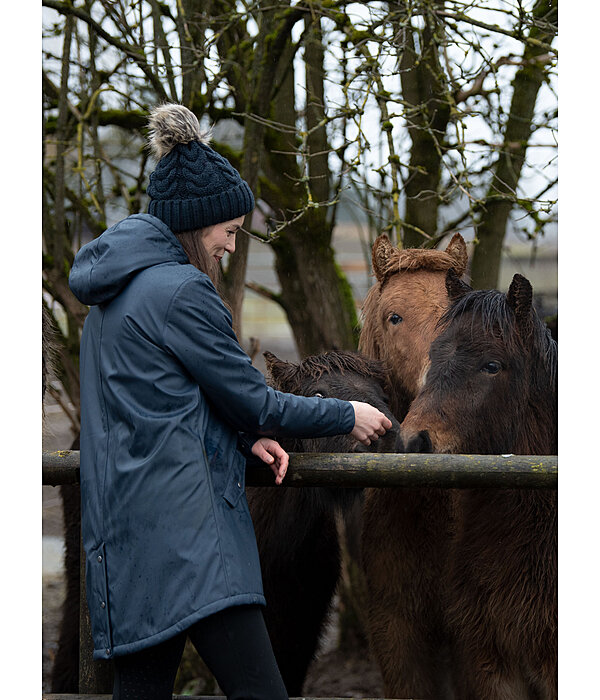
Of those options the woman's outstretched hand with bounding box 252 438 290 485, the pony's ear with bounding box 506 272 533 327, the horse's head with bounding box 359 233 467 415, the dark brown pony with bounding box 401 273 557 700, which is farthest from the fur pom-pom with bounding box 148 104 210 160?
the horse's head with bounding box 359 233 467 415

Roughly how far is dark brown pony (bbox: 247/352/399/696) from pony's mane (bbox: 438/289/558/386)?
0.48 metres

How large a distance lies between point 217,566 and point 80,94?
13.7ft

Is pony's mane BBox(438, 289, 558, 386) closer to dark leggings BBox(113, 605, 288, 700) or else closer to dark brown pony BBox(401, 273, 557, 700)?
dark brown pony BBox(401, 273, 557, 700)

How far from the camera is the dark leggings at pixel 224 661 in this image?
1.96 meters

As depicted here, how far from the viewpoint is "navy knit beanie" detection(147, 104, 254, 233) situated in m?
2.14

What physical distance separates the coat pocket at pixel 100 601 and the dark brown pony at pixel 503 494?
1251 millimetres

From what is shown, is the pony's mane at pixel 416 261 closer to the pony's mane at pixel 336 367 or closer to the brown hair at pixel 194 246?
the pony's mane at pixel 336 367

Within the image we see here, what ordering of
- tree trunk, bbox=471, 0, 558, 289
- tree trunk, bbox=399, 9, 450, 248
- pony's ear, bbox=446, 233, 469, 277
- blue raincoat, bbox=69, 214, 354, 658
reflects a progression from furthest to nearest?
1. tree trunk, bbox=399, 9, 450, 248
2. tree trunk, bbox=471, 0, 558, 289
3. pony's ear, bbox=446, 233, 469, 277
4. blue raincoat, bbox=69, 214, 354, 658

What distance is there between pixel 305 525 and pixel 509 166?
247 cm

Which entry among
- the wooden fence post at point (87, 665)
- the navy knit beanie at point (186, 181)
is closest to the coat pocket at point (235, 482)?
the navy knit beanie at point (186, 181)

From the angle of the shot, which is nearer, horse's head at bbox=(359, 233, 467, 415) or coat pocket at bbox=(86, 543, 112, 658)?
coat pocket at bbox=(86, 543, 112, 658)

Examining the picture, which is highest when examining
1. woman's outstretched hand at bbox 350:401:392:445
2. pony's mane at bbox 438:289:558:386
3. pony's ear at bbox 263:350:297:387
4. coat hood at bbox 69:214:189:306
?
coat hood at bbox 69:214:189:306

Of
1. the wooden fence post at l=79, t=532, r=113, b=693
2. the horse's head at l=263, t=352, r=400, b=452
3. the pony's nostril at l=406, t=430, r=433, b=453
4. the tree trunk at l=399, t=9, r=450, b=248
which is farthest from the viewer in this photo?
the tree trunk at l=399, t=9, r=450, b=248
